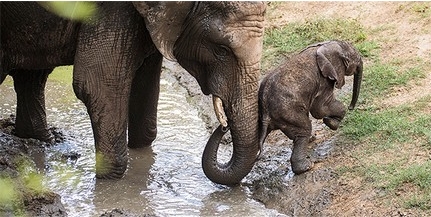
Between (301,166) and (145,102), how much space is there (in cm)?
151

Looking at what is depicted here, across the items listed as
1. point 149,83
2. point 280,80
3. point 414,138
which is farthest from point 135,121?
point 414,138

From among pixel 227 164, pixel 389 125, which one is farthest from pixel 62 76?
pixel 389 125

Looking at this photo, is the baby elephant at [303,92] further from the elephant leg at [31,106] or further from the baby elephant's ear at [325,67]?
the elephant leg at [31,106]

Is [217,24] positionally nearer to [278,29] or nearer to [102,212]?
[102,212]

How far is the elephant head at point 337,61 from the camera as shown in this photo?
21.9ft

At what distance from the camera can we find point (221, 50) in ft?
20.5

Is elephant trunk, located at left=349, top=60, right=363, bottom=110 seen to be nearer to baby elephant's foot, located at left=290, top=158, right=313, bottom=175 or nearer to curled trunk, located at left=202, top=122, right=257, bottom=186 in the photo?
baby elephant's foot, located at left=290, top=158, right=313, bottom=175

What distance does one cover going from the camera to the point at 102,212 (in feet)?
20.8

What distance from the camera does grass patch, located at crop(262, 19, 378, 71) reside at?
28.9ft

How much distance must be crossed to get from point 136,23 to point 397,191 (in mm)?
2054

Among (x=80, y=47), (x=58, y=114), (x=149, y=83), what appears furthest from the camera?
(x=58, y=114)

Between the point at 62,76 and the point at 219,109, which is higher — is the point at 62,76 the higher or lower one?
the lower one

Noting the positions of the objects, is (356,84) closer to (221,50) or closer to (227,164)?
(227,164)

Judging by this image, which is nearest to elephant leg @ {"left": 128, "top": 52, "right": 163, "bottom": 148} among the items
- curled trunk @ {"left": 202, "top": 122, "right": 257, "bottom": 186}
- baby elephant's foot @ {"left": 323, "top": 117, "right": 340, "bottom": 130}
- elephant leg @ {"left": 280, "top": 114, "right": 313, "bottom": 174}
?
curled trunk @ {"left": 202, "top": 122, "right": 257, "bottom": 186}
